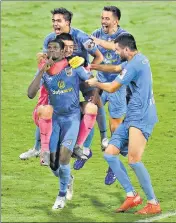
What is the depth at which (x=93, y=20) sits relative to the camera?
32.9 m

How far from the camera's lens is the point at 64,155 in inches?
671

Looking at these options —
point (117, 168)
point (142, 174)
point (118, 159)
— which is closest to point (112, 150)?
point (118, 159)

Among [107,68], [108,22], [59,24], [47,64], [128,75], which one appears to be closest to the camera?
[128,75]

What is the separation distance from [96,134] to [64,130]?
6.85 m

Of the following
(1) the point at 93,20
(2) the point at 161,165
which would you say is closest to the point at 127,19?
(1) the point at 93,20

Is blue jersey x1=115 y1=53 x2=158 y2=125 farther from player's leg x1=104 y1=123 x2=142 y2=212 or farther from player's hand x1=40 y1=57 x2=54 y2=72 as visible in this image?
player's hand x1=40 y1=57 x2=54 y2=72

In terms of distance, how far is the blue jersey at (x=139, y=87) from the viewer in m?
16.6

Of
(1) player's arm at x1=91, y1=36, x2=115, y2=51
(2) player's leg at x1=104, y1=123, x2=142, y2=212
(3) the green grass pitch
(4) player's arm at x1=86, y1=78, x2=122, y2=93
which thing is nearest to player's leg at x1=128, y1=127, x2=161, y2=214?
(2) player's leg at x1=104, y1=123, x2=142, y2=212

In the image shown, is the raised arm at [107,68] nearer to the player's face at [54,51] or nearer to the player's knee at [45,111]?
the player's face at [54,51]

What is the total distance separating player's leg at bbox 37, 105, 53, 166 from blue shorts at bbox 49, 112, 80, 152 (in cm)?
11

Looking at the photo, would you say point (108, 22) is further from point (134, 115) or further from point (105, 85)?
point (134, 115)

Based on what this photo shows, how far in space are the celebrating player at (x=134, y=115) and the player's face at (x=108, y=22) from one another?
9.10 feet

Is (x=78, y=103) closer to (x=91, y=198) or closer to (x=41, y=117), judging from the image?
(x=41, y=117)

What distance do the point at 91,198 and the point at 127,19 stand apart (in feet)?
49.3
